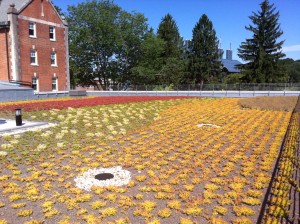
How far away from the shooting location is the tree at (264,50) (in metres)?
50.6

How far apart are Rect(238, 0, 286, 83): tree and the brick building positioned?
114 ft

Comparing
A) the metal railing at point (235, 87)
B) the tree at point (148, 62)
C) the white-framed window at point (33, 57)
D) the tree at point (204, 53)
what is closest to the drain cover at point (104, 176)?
the white-framed window at point (33, 57)

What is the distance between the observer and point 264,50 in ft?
170

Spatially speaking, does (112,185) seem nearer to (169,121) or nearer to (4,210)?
(4,210)

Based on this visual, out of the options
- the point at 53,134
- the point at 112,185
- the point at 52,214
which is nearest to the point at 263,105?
the point at 53,134

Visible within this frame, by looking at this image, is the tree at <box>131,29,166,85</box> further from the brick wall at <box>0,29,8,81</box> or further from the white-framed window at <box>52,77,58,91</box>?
the brick wall at <box>0,29,8,81</box>

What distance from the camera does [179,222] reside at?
474 centimetres

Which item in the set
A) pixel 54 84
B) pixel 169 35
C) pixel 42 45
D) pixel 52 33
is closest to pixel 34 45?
pixel 42 45

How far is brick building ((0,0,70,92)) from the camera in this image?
30.5 m

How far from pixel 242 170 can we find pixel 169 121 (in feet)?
25.1

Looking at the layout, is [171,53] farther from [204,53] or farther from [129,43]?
[129,43]

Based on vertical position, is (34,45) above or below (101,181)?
above

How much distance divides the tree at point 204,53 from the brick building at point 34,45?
30.8 m

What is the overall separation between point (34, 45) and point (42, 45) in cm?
123
